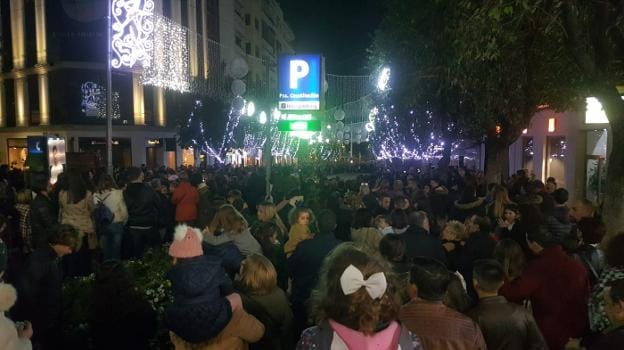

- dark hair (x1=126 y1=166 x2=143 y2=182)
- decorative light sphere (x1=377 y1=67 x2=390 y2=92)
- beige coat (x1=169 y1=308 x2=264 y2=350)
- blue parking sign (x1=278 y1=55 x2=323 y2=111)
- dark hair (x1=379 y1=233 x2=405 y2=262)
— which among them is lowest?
beige coat (x1=169 y1=308 x2=264 y2=350)

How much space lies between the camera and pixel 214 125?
39656mm

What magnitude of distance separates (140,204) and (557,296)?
6627mm

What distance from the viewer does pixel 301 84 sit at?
1177cm

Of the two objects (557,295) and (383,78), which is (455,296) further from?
(383,78)

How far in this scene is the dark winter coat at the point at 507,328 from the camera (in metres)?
3.56

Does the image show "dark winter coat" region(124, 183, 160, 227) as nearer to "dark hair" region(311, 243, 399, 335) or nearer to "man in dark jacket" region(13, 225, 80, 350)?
"man in dark jacket" region(13, 225, 80, 350)

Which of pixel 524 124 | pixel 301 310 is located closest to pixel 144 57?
pixel 524 124

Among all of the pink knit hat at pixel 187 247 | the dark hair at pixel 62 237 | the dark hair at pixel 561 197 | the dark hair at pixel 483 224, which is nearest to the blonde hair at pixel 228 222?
the dark hair at pixel 62 237

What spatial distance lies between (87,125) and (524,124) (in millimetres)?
29715

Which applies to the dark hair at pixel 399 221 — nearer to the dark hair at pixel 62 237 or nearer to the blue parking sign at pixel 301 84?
the dark hair at pixel 62 237

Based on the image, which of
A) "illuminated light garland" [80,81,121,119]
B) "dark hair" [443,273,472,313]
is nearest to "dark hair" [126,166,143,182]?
"dark hair" [443,273,472,313]

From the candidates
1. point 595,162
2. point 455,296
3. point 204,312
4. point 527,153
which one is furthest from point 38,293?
point 527,153

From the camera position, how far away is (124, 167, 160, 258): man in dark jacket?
8961 millimetres

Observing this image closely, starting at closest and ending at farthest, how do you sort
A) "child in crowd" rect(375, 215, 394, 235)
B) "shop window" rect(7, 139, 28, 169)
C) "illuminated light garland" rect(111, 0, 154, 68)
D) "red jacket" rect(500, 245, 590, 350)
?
"red jacket" rect(500, 245, 590, 350) → "child in crowd" rect(375, 215, 394, 235) → "illuminated light garland" rect(111, 0, 154, 68) → "shop window" rect(7, 139, 28, 169)
